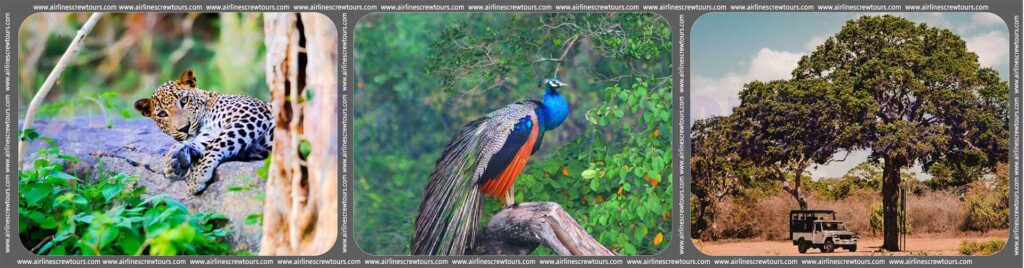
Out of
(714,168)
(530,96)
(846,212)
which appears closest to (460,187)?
(530,96)

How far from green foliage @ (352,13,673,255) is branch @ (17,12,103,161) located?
5.21 feet

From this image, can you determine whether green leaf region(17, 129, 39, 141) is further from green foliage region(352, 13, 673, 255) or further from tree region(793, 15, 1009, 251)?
tree region(793, 15, 1009, 251)

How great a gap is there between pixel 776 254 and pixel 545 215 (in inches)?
53.9

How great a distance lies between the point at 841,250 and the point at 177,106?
156 inches

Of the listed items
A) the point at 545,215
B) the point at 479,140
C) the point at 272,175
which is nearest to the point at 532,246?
the point at 545,215

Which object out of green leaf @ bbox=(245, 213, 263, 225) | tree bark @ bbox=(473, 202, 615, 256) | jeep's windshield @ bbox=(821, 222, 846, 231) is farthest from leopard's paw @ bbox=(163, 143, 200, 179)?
jeep's windshield @ bbox=(821, 222, 846, 231)

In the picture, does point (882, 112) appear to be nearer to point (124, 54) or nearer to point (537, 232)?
point (537, 232)

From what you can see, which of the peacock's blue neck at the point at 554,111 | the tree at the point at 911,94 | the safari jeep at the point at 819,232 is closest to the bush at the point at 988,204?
Answer: the tree at the point at 911,94

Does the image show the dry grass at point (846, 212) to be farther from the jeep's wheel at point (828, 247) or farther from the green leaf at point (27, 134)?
the green leaf at point (27, 134)

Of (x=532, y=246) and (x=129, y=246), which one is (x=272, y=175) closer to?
(x=129, y=246)

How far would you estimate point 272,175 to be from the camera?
18.4 feet

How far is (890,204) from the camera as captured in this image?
6355 millimetres

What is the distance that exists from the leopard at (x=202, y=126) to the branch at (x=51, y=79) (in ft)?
1.52

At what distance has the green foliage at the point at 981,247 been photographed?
252 inches
